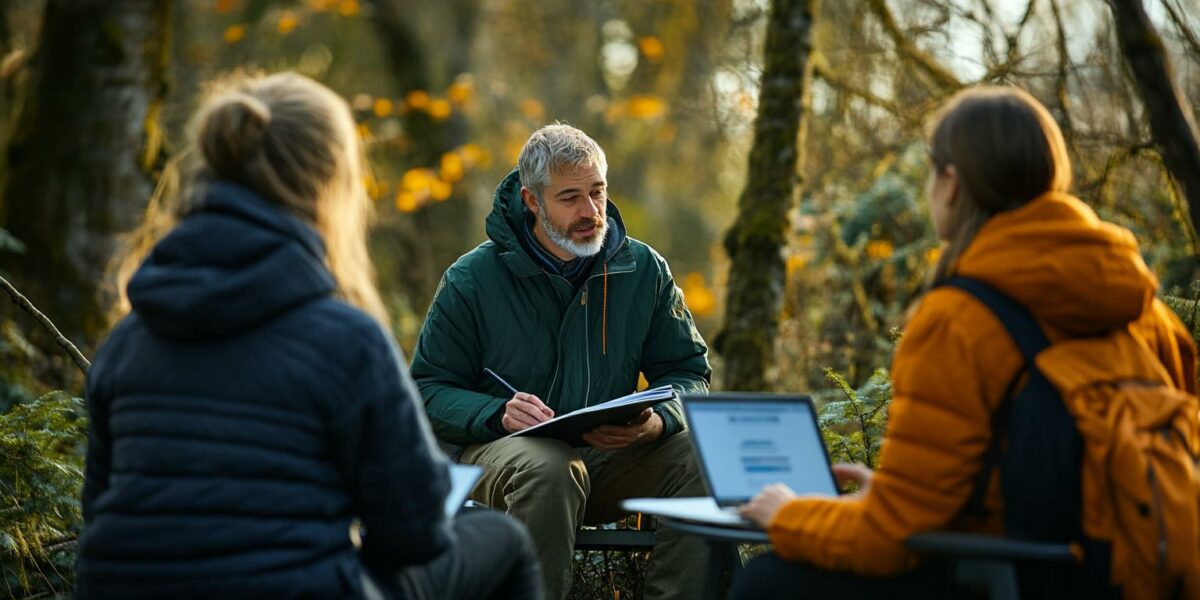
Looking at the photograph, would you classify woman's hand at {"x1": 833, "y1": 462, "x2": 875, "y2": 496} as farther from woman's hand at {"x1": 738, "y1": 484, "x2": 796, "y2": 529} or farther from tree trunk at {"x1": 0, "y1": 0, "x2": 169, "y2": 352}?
tree trunk at {"x1": 0, "y1": 0, "x2": 169, "y2": 352}

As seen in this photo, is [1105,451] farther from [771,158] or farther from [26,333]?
[26,333]

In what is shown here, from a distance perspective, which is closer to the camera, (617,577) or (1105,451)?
(1105,451)

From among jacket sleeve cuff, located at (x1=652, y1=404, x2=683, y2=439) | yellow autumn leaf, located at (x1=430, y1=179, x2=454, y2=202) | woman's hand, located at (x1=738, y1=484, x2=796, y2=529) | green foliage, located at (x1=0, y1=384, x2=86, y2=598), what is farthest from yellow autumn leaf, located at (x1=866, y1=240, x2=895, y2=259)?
woman's hand, located at (x1=738, y1=484, x2=796, y2=529)

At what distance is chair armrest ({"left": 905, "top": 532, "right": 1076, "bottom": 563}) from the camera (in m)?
2.52

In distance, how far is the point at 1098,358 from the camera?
102 inches

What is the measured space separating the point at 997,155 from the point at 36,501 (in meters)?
3.56

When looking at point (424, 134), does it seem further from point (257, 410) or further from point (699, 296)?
point (257, 410)

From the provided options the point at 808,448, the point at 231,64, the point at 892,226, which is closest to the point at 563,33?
the point at 231,64

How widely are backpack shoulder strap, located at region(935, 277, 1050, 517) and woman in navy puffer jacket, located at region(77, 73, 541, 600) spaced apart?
43.6 inches

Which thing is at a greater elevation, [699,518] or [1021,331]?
[1021,331]

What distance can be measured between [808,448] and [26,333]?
5564 mm

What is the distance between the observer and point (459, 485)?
292 cm

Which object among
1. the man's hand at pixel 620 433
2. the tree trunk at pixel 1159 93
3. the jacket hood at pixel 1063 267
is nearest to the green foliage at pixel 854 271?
the tree trunk at pixel 1159 93

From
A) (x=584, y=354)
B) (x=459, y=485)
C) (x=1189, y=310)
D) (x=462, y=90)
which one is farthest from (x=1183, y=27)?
(x=462, y=90)
